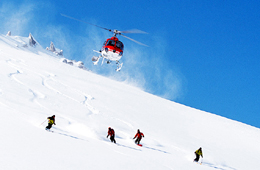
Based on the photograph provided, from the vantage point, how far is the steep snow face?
6.97 metres

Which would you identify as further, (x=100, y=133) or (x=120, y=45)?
(x=120, y=45)

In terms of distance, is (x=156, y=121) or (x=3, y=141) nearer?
(x=3, y=141)

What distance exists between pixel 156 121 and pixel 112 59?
6.98 metres

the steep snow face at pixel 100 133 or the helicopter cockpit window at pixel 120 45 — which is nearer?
the steep snow face at pixel 100 133

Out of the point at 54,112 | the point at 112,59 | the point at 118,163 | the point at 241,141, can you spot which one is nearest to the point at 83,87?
the point at 112,59

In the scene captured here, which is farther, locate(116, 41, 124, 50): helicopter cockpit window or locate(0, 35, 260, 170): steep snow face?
locate(116, 41, 124, 50): helicopter cockpit window

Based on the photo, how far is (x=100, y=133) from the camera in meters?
12.8

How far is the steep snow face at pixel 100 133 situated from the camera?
6.97 metres

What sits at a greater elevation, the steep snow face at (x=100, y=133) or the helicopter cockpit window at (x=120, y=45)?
the helicopter cockpit window at (x=120, y=45)

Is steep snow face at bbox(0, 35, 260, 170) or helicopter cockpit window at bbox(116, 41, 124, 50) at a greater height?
helicopter cockpit window at bbox(116, 41, 124, 50)

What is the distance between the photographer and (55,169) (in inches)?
225

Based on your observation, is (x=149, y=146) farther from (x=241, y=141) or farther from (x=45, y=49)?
(x=45, y=49)

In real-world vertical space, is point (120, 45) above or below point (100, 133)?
above

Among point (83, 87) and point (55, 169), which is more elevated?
point (83, 87)
